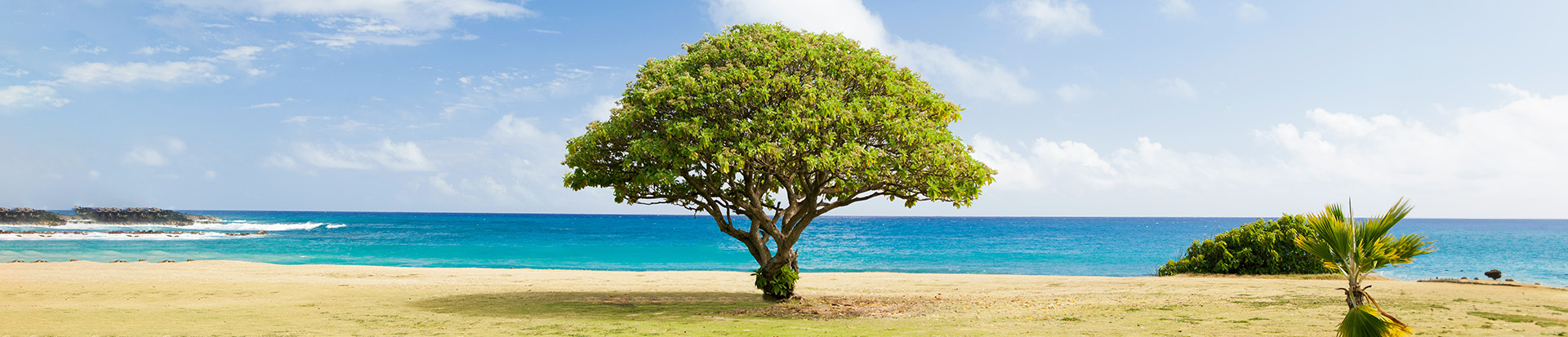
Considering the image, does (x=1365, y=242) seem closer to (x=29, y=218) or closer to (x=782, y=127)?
(x=782, y=127)

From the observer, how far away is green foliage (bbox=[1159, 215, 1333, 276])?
26.8 metres

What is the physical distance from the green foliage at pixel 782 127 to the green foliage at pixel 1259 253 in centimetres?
1652

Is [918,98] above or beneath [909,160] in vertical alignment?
above

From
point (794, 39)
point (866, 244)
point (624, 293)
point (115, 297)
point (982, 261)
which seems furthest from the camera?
point (866, 244)

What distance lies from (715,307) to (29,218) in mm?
126478

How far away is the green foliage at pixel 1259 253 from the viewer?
2683cm

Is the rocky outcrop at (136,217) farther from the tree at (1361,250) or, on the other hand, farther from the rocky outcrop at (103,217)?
the tree at (1361,250)

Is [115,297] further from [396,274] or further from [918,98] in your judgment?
[918,98]

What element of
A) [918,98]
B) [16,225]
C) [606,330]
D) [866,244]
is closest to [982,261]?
[866,244]

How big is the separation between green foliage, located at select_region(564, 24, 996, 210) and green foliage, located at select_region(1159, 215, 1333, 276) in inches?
650

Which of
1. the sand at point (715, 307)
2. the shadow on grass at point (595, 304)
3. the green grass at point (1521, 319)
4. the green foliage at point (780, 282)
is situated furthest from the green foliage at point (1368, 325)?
the shadow on grass at point (595, 304)

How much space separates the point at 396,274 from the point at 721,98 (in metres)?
18.6

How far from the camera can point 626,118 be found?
1441 cm

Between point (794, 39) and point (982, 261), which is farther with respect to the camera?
point (982, 261)
